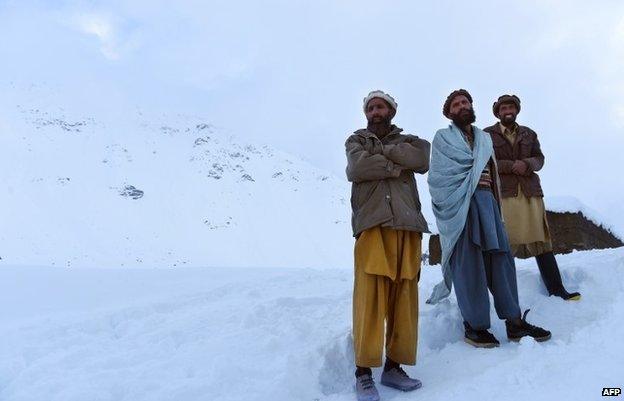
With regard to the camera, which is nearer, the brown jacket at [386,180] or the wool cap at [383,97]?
the brown jacket at [386,180]

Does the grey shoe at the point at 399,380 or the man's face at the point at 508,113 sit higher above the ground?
the man's face at the point at 508,113

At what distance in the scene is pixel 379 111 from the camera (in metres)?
3.56

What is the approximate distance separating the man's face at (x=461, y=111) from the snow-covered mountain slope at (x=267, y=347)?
136cm

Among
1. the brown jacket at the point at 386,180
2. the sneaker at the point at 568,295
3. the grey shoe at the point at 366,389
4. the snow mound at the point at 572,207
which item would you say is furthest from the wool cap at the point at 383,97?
the snow mound at the point at 572,207

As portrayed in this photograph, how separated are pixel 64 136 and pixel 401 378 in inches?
1859

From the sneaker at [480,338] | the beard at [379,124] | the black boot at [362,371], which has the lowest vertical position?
the black boot at [362,371]

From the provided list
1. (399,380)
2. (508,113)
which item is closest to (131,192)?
(508,113)

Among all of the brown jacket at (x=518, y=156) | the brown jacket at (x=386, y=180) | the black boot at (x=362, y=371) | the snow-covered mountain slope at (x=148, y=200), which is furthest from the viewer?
the snow-covered mountain slope at (x=148, y=200)

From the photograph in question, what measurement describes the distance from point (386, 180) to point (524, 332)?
1.34 meters

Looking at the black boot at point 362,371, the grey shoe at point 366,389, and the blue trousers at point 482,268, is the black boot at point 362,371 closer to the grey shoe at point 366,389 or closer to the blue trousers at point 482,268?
the grey shoe at point 366,389

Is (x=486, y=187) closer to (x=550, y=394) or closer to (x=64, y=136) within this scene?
(x=550, y=394)

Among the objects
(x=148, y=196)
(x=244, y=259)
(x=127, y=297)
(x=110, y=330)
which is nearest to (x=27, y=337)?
(x=110, y=330)

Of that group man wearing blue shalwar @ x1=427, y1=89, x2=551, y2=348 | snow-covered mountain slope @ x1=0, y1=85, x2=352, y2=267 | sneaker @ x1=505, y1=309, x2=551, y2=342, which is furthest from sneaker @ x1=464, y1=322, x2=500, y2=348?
snow-covered mountain slope @ x1=0, y1=85, x2=352, y2=267

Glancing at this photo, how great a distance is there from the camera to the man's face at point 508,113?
4.36 metres
